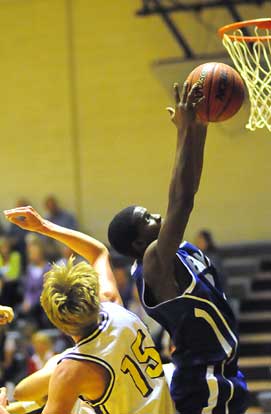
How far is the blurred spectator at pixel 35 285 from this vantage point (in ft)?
34.0

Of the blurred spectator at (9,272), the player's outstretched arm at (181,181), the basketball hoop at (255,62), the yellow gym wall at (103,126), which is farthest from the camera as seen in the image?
the yellow gym wall at (103,126)

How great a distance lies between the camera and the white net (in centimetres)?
529

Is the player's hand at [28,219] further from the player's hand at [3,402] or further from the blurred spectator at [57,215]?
the blurred spectator at [57,215]

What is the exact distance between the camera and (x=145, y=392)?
140 inches

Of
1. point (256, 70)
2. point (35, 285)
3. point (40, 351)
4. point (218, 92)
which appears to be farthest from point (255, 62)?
point (35, 285)

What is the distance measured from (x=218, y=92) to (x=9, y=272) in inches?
291

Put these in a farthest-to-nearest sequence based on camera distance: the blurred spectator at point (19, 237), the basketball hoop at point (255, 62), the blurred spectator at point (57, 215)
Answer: the blurred spectator at point (57, 215), the blurred spectator at point (19, 237), the basketball hoop at point (255, 62)

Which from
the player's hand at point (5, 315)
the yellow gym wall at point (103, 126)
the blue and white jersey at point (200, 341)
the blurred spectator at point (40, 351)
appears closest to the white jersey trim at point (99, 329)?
the blue and white jersey at point (200, 341)

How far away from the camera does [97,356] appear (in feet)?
11.3

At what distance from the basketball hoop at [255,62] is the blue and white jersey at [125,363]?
184 centimetres

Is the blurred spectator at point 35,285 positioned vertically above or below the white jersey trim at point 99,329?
below

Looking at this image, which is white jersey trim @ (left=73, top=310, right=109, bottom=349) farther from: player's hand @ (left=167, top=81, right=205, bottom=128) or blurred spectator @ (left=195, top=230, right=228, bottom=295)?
blurred spectator @ (left=195, top=230, right=228, bottom=295)

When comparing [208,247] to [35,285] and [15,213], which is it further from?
[15,213]

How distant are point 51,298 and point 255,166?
27.9ft
